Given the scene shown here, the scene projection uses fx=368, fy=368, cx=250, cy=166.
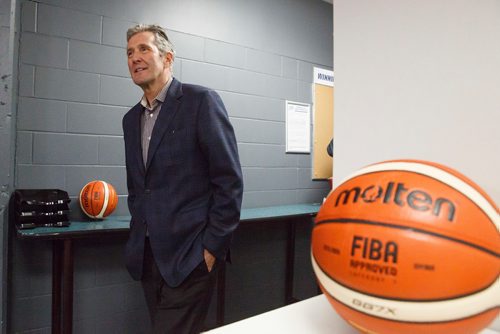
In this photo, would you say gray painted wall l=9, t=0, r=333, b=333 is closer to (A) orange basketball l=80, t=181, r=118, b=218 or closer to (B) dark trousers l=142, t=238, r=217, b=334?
(A) orange basketball l=80, t=181, r=118, b=218

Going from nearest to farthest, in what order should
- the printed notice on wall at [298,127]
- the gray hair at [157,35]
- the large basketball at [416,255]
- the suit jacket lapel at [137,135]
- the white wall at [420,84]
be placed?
1. the large basketball at [416,255]
2. the white wall at [420,84]
3. the suit jacket lapel at [137,135]
4. the gray hair at [157,35]
5. the printed notice on wall at [298,127]

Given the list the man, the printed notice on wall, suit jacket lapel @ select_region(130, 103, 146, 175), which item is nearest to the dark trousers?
the man

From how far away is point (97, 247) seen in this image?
94.4 inches

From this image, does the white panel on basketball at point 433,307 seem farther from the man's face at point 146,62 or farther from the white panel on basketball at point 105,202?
the white panel on basketball at point 105,202

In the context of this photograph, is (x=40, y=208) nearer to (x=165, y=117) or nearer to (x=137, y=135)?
(x=137, y=135)

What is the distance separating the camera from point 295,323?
70 cm

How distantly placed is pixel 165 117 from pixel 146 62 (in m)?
0.33

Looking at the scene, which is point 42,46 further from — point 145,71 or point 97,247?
point 97,247

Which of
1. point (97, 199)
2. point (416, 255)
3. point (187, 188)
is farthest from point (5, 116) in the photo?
point (416, 255)

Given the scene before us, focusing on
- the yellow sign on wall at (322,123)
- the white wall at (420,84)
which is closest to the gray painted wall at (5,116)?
the white wall at (420,84)

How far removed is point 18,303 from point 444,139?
2414mm

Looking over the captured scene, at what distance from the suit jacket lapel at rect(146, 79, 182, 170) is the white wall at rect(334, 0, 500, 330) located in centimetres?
78

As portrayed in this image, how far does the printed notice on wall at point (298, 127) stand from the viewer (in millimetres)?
3381

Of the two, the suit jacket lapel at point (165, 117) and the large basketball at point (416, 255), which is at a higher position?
the suit jacket lapel at point (165, 117)
